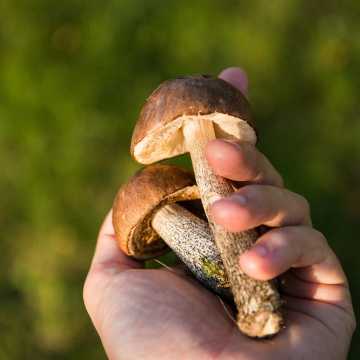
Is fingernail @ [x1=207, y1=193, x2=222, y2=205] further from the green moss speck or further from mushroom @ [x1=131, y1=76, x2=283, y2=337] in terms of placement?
the green moss speck

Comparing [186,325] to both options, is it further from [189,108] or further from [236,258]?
[189,108]

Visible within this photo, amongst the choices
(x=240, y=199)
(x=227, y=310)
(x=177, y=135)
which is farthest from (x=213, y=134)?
(x=227, y=310)

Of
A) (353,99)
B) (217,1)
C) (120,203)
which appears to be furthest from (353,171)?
(120,203)

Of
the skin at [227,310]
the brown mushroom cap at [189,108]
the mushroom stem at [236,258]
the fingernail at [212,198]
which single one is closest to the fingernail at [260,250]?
the skin at [227,310]

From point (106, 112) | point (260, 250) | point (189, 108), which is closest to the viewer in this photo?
point (260, 250)

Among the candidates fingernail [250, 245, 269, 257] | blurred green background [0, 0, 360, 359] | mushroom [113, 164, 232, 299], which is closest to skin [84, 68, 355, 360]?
fingernail [250, 245, 269, 257]

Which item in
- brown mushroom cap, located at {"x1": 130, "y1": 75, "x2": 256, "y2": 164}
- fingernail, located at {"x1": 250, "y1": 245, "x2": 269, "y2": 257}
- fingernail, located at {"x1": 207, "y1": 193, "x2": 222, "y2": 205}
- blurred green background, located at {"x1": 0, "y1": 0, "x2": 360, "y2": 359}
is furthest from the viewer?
blurred green background, located at {"x1": 0, "y1": 0, "x2": 360, "y2": 359}
